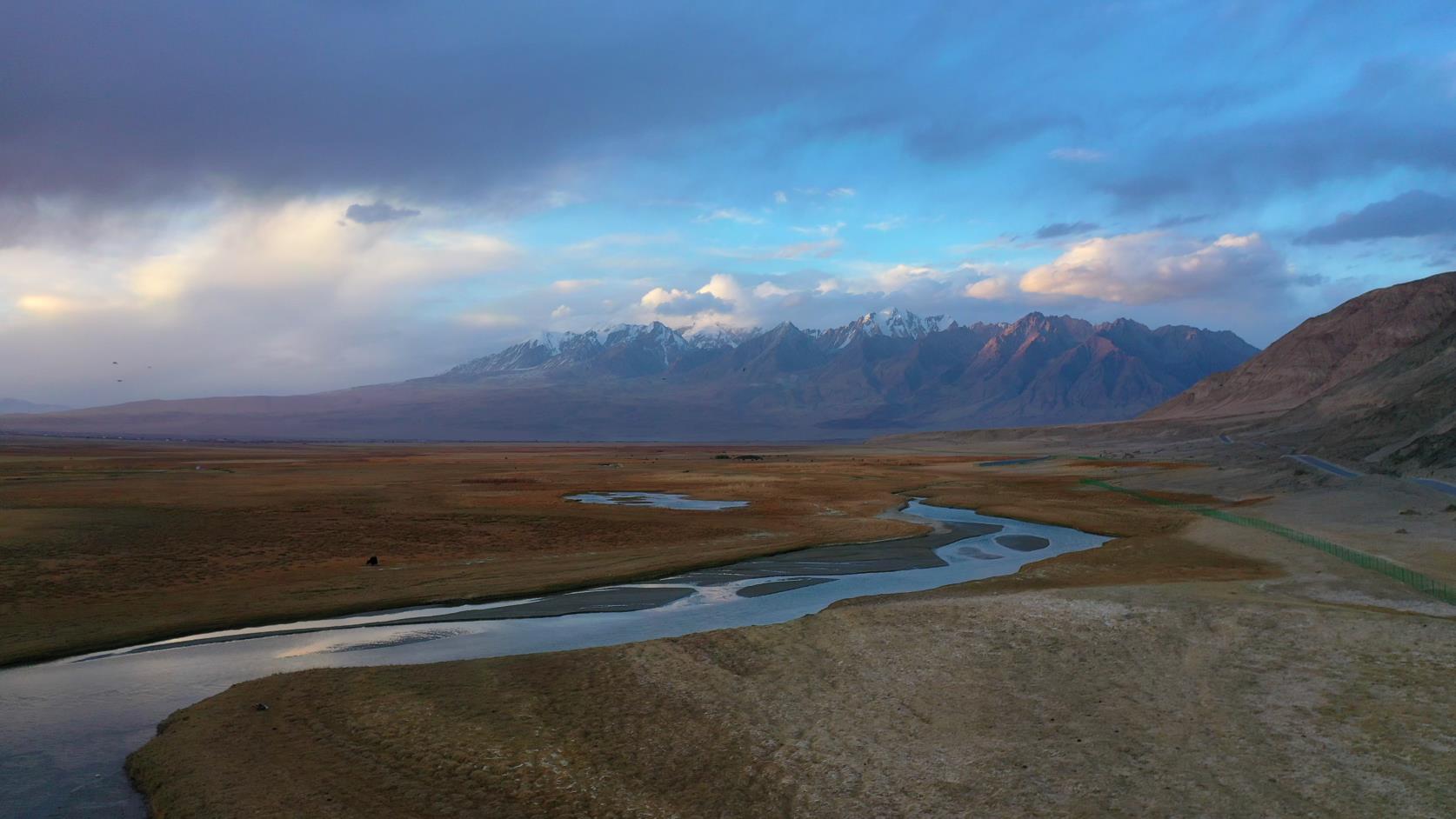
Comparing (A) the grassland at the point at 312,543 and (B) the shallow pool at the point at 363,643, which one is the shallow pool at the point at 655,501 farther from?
(B) the shallow pool at the point at 363,643

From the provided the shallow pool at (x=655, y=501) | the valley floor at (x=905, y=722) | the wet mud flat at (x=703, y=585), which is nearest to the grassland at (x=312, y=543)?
the wet mud flat at (x=703, y=585)

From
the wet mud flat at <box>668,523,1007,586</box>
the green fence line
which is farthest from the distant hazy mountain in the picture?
the wet mud flat at <box>668,523,1007,586</box>

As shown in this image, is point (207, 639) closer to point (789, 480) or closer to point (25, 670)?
point (25, 670)

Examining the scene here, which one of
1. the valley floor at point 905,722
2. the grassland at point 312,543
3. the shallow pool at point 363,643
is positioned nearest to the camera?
the valley floor at point 905,722

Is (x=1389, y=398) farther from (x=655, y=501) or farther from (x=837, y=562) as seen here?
(x=837, y=562)

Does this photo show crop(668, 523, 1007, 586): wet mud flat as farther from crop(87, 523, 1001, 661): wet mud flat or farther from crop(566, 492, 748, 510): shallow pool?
crop(566, 492, 748, 510): shallow pool

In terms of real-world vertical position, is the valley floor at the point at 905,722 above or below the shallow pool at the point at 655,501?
above

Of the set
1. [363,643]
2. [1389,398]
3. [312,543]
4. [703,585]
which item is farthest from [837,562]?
[1389,398]

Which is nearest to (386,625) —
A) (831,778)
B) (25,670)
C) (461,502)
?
(25,670)
